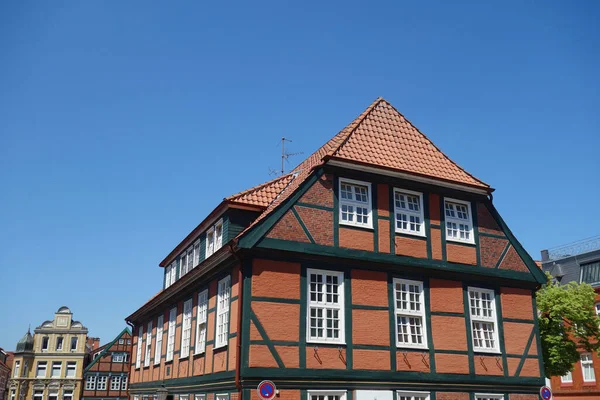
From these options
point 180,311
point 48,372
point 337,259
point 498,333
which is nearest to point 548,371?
point 498,333

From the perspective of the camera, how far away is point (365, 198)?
19.2 metres

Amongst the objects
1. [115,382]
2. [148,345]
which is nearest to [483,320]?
[148,345]

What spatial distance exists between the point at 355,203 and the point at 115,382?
5141 centimetres

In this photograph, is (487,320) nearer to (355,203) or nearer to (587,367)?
(355,203)

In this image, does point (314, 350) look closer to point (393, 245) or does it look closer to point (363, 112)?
point (393, 245)

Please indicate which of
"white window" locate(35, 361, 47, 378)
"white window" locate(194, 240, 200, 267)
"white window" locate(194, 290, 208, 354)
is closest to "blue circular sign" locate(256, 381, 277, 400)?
"white window" locate(194, 290, 208, 354)

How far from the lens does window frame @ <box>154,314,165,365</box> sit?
1018 inches

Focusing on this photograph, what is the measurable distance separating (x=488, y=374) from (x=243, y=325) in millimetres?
8435

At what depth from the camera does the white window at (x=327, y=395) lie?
16.4 metres

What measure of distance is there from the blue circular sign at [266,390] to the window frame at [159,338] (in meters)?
11.4

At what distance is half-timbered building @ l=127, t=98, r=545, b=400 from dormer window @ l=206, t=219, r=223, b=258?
99mm

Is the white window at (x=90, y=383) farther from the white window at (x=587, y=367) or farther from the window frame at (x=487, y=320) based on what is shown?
the window frame at (x=487, y=320)

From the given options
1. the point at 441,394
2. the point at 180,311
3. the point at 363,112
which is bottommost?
the point at 441,394

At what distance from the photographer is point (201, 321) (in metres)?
20.4
